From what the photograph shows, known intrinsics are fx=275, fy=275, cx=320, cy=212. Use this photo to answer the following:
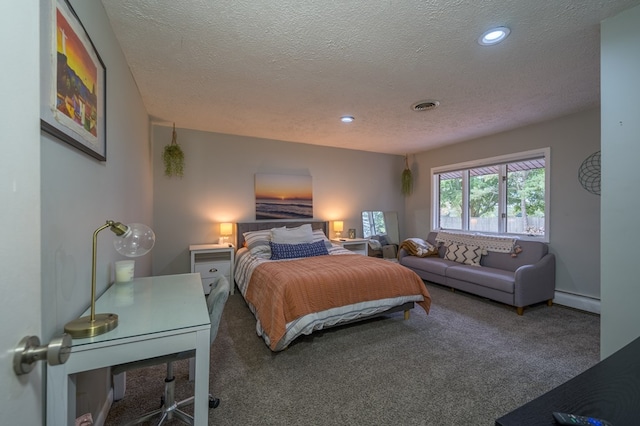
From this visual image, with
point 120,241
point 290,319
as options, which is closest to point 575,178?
point 290,319

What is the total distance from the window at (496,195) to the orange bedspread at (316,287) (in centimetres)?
223

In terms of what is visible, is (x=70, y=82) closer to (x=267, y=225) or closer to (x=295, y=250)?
(x=295, y=250)

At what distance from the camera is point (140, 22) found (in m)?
1.80

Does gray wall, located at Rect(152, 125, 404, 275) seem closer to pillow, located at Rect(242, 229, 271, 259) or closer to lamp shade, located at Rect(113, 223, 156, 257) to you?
pillow, located at Rect(242, 229, 271, 259)

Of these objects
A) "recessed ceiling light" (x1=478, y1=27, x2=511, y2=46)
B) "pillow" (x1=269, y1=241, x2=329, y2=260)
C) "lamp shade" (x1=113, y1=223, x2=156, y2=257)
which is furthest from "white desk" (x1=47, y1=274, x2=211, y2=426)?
"recessed ceiling light" (x1=478, y1=27, x2=511, y2=46)

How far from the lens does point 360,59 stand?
85.9 inches

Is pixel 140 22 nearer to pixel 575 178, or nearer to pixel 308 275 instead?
pixel 308 275

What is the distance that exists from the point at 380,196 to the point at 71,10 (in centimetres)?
513

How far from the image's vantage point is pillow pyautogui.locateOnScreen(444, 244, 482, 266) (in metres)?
4.14

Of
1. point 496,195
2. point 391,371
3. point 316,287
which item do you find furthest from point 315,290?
point 496,195

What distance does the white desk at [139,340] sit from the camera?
3.38 ft

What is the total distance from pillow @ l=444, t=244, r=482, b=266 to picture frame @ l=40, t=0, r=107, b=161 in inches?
178

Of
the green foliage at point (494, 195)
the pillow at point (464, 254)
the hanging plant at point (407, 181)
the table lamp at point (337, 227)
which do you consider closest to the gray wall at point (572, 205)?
the green foliage at point (494, 195)

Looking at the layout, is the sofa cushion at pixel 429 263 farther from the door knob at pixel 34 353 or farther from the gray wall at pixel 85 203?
the door knob at pixel 34 353
